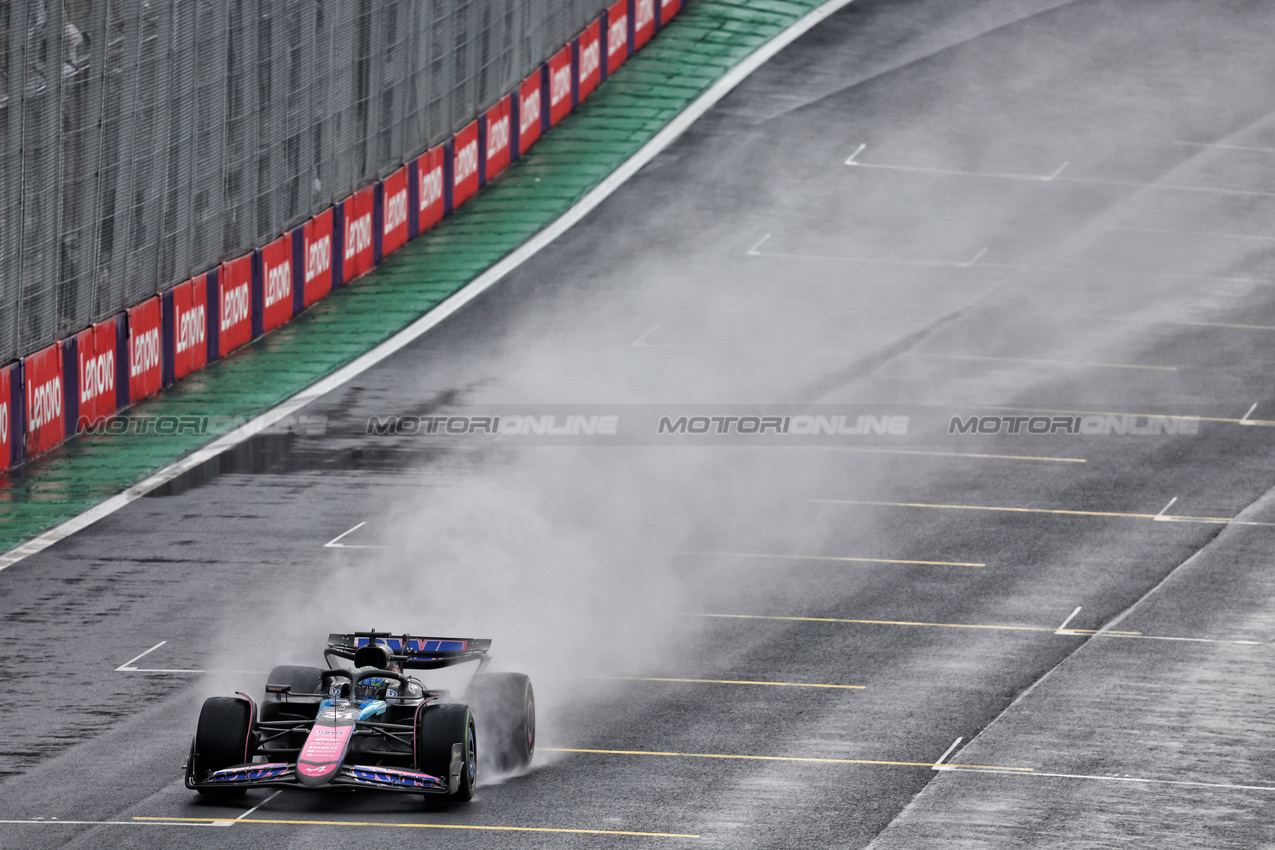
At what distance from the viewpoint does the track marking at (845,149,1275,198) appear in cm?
3662

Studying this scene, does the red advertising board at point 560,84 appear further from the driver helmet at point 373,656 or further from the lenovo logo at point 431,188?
the driver helmet at point 373,656

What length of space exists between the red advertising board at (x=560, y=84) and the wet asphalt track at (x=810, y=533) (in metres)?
3.03

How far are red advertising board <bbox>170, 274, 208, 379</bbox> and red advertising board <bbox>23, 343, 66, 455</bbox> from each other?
301 cm

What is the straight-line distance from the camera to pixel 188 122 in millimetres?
28406

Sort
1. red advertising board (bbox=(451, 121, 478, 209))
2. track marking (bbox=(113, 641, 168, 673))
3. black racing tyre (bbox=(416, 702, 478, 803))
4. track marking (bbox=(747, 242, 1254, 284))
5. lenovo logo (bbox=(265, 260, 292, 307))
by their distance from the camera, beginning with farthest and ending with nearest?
red advertising board (bbox=(451, 121, 478, 209)) → track marking (bbox=(747, 242, 1254, 284)) → lenovo logo (bbox=(265, 260, 292, 307)) → track marking (bbox=(113, 641, 168, 673)) → black racing tyre (bbox=(416, 702, 478, 803))

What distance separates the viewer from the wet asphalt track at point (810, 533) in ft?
48.7

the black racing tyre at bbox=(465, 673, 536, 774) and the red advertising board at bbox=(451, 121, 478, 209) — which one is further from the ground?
the red advertising board at bbox=(451, 121, 478, 209)

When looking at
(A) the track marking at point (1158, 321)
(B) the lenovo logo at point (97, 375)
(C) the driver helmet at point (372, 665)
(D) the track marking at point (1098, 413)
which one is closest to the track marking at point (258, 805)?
(C) the driver helmet at point (372, 665)

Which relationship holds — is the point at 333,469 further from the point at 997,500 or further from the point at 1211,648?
the point at 1211,648

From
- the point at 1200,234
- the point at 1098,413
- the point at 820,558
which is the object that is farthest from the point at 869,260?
the point at 820,558

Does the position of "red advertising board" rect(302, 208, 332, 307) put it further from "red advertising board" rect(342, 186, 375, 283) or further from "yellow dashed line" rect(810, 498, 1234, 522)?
"yellow dashed line" rect(810, 498, 1234, 522)

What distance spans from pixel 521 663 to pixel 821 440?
361 inches

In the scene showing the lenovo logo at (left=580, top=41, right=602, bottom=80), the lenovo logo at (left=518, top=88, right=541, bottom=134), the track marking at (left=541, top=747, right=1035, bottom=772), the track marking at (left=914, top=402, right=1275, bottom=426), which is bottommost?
the track marking at (left=541, top=747, right=1035, bottom=772)

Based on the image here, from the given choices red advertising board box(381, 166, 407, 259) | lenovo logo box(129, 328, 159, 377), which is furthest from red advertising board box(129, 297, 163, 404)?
red advertising board box(381, 166, 407, 259)
